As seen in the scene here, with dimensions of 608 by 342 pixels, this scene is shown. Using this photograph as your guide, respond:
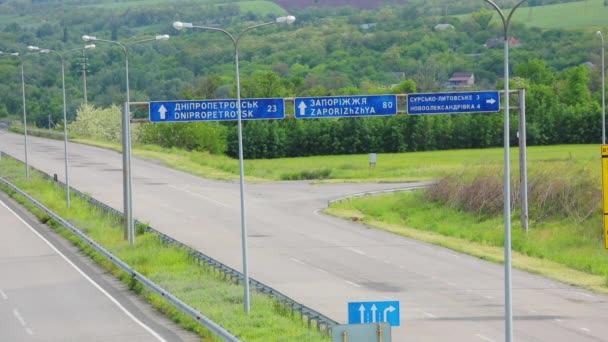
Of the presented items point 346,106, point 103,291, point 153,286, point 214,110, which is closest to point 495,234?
point 346,106

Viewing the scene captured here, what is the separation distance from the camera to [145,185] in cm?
7175

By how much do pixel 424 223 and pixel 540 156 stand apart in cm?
3866

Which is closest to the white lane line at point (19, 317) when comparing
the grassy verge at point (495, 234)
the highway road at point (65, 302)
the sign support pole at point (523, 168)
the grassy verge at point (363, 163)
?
the highway road at point (65, 302)

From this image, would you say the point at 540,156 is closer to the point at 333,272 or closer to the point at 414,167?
the point at 414,167

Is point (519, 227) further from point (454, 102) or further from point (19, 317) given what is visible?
point (19, 317)

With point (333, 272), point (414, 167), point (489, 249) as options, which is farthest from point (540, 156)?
point (333, 272)

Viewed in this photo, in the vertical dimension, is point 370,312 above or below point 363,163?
above

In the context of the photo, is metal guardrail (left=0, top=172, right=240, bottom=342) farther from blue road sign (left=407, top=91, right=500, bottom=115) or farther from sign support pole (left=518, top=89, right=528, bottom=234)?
sign support pole (left=518, top=89, right=528, bottom=234)

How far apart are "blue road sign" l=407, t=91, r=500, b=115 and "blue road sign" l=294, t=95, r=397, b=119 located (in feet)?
3.28

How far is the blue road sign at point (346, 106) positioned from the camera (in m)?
46.7

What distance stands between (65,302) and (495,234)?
65.5 feet

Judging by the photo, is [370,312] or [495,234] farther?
[495,234]

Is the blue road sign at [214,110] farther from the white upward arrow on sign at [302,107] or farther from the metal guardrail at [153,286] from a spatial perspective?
the metal guardrail at [153,286]

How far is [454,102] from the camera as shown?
47.1 meters
